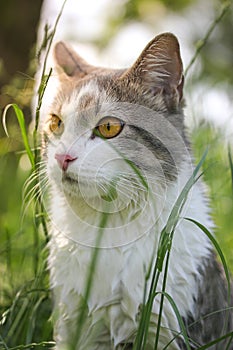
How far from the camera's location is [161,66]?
1940mm

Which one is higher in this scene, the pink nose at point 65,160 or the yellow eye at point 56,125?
the yellow eye at point 56,125

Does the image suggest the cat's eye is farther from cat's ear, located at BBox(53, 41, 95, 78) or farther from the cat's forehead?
cat's ear, located at BBox(53, 41, 95, 78)

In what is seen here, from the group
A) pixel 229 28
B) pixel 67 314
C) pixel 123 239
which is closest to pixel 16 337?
pixel 67 314

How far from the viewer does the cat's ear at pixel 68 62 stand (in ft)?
7.71

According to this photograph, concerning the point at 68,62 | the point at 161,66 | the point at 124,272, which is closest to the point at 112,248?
the point at 124,272

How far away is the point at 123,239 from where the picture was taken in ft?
6.28

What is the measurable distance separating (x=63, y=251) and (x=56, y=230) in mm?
98

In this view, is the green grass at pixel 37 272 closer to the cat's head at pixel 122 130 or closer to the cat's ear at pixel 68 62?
the cat's head at pixel 122 130

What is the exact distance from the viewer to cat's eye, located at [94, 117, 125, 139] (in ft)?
6.20

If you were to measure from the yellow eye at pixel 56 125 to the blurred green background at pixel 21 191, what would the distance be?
114mm

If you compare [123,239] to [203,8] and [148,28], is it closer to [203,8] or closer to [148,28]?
[148,28]

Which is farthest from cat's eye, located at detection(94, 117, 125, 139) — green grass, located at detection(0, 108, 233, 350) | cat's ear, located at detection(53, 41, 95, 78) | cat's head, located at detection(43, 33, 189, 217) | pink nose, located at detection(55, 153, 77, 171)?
cat's ear, located at detection(53, 41, 95, 78)

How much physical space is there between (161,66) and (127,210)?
0.45 m

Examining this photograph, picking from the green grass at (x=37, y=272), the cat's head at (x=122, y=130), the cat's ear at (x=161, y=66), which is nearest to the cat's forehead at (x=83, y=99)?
the cat's head at (x=122, y=130)
